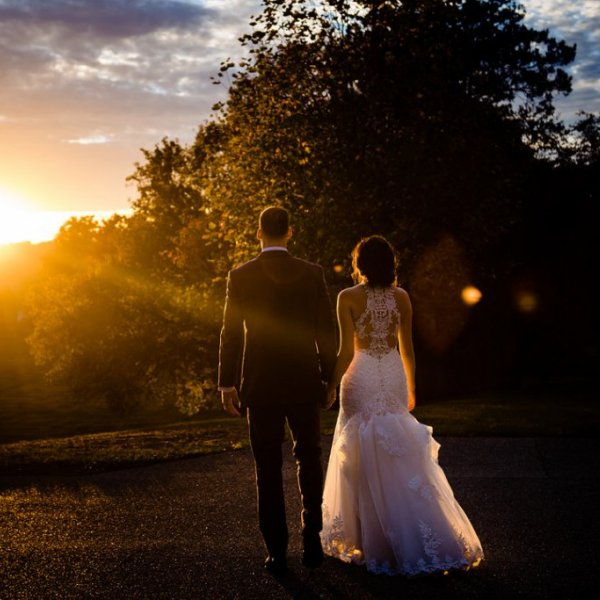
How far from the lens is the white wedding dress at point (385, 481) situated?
19.0ft

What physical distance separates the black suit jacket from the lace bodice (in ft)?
1.60

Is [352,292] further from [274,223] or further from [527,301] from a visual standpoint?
[527,301]

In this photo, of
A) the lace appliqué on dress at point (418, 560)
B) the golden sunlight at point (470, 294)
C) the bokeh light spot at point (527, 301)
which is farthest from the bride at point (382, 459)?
the bokeh light spot at point (527, 301)

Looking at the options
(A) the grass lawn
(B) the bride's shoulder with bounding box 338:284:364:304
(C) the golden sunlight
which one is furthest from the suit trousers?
(C) the golden sunlight

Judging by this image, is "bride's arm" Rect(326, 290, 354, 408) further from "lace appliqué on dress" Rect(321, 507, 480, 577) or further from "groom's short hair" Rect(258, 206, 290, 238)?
"lace appliqué on dress" Rect(321, 507, 480, 577)

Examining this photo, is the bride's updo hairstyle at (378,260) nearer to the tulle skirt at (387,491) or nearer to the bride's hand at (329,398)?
the tulle skirt at (387,491)

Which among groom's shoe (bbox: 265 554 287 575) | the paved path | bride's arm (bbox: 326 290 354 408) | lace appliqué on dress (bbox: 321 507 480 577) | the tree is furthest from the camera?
the tree

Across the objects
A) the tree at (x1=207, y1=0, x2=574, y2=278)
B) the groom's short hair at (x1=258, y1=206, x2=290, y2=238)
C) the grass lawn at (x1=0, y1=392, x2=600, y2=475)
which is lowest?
the grass lawn at (x1=0, y1=392, x2=600, y2=475)

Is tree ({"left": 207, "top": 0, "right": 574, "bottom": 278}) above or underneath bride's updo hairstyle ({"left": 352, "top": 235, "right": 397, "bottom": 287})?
above

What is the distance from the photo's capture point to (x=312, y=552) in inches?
231

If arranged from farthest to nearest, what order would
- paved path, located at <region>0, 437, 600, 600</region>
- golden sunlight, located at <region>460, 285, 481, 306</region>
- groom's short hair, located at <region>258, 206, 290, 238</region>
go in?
golden sunlight, located at <region>460, 285, 481, 306</region> → groom's short hair, located at <region>258, 206, 290, 238</region> → paved path, located at <region>0, 437, 600, 600</region>

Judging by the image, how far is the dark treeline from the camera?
23250mm

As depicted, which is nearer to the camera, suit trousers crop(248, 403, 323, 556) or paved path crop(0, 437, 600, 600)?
paved path crop(0, 437, 600, 600)

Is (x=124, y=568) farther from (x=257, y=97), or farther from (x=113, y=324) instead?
(x=113, y=324)
